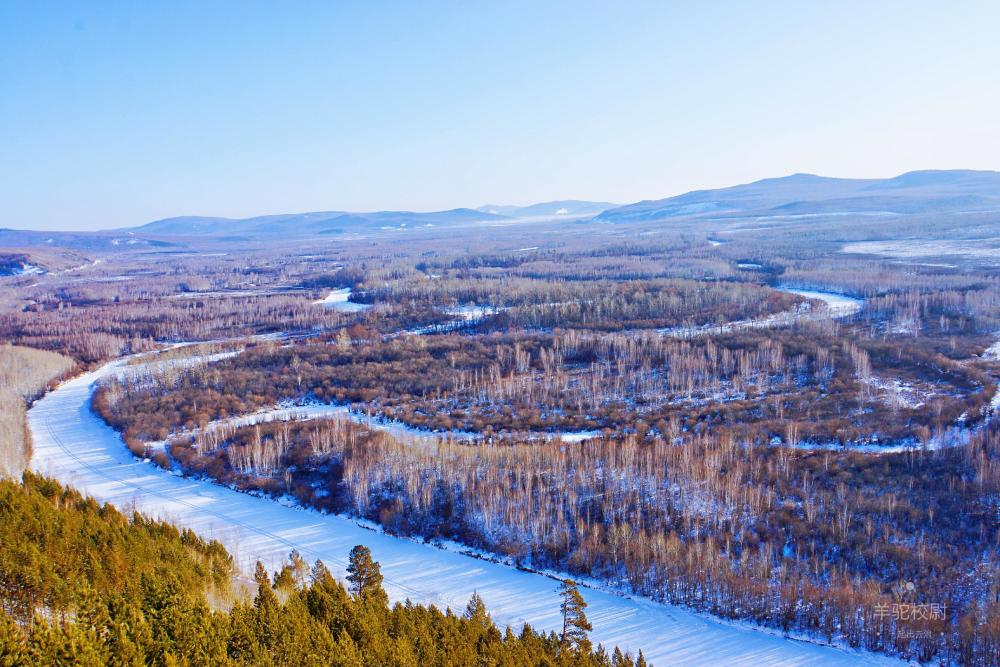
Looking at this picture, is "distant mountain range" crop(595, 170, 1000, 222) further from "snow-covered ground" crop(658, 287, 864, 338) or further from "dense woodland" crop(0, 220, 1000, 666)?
"dense woodland" crop(0, 220, 1000, 666)

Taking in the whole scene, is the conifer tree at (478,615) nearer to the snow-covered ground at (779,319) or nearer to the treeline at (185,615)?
the treeline at (185,615)

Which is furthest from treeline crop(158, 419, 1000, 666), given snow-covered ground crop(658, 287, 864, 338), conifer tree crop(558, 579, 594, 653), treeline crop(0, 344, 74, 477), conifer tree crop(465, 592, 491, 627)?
snow-covered ground crop(658, 287, 864, 338)

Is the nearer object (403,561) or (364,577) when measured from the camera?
(364,577)

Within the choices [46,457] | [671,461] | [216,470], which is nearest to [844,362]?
[671,461]

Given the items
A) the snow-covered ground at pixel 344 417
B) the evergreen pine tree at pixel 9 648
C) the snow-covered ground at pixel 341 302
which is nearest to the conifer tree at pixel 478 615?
the evergreen pine tree at pixel 9 648

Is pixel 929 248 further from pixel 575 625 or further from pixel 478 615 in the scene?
pixel 478 615

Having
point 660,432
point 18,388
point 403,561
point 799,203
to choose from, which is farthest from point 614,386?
point 799,203
